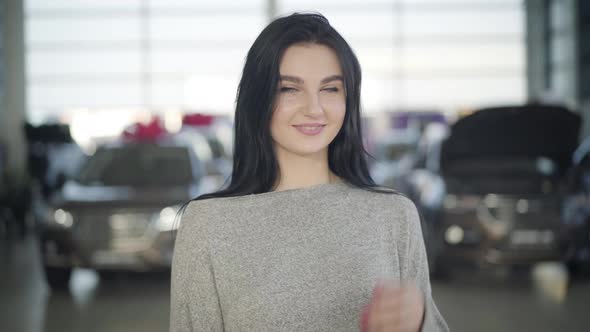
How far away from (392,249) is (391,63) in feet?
66.6

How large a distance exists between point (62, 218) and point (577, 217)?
4751 millimetres

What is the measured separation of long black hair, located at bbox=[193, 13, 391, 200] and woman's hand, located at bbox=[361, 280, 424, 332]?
49cm

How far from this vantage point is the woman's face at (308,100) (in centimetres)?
188

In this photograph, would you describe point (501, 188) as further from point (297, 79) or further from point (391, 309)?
point (391, 309)

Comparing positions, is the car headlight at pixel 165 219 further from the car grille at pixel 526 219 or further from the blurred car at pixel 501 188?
the car grille at pixel 526 219

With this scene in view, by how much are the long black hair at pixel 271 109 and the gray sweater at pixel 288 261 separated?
0.36ft

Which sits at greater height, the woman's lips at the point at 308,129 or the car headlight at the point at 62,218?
the woman's lips at the point at 308,129

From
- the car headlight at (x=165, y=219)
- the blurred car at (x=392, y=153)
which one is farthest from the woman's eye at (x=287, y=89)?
the blurred car at (x=392, y=153)

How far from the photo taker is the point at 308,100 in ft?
6.16

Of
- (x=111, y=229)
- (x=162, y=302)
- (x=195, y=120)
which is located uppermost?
(x=195, y=120)

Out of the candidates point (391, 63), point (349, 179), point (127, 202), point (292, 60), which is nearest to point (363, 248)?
point (349, 179)

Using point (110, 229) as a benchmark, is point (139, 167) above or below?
above

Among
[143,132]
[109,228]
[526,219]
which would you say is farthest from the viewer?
[143,132]

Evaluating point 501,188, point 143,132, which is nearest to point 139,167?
point 143,132
